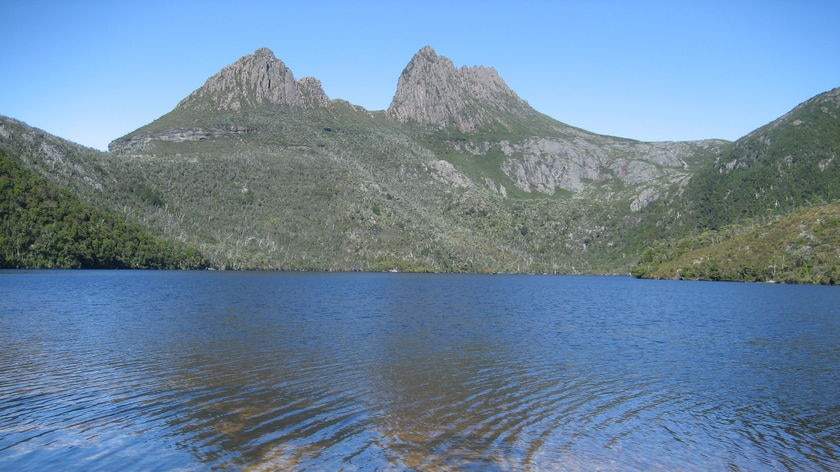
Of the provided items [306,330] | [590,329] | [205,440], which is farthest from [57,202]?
[205,440]

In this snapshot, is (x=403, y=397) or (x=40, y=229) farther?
Result: (x=40, y=229)

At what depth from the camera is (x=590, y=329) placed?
5672 cm

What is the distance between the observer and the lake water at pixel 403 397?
18.5 meters

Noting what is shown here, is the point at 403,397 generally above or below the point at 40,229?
below

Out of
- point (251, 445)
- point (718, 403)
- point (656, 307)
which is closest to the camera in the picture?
point (251, 445)

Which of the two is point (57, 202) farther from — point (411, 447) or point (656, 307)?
point (411, 447)

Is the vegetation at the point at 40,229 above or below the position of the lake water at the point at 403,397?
above

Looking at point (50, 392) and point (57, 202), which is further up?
point (57, 202)

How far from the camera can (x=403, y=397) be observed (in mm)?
26422

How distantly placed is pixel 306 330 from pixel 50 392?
25.2 meters

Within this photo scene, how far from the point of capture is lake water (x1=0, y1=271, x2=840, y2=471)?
1845 centimetres

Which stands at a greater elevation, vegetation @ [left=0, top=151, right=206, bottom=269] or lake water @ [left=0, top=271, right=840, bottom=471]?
vegetation @ [left=0, top=151, right=206, bottom=269]

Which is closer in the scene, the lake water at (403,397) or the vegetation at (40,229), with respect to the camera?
the lake water at (403,397)

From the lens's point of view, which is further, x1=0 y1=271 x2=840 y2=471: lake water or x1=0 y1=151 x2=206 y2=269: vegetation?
x1=0 y1=151 x2=206 y2=269: vegetation
